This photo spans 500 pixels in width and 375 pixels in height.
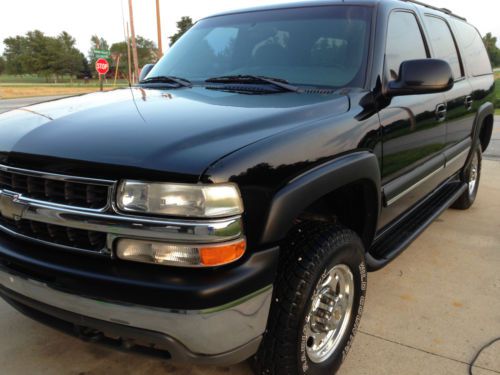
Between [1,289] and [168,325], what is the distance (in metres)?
0.90

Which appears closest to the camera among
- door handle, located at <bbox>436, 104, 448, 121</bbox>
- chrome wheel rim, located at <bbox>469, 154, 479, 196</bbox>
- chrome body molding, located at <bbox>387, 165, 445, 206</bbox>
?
chrome body molding, located at <bbox>387, 165, 445, 206</bbox>

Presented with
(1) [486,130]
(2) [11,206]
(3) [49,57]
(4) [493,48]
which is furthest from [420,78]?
(4) [493,48]

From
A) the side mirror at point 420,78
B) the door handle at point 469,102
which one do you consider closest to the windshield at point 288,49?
the side mirror at point 420,78

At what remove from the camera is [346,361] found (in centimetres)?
244

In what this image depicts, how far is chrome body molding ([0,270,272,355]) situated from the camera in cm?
159

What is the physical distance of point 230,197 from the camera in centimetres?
163

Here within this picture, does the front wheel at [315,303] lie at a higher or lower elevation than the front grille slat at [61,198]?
lower

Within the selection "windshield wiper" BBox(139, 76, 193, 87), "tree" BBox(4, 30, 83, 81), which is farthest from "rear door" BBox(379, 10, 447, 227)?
"tree" BBox(4, 30, 83, 81)

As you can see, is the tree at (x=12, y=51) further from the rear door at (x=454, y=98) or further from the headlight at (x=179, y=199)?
the headlight at (x=179, y=199)

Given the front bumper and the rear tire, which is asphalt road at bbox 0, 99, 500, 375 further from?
the rear tire

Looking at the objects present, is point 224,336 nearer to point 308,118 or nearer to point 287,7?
point 308,118

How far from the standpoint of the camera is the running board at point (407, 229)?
2715mm

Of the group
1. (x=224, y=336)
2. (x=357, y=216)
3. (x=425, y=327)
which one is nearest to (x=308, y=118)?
(x=357, y=216)

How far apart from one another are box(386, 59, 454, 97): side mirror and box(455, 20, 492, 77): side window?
188 centimetres
